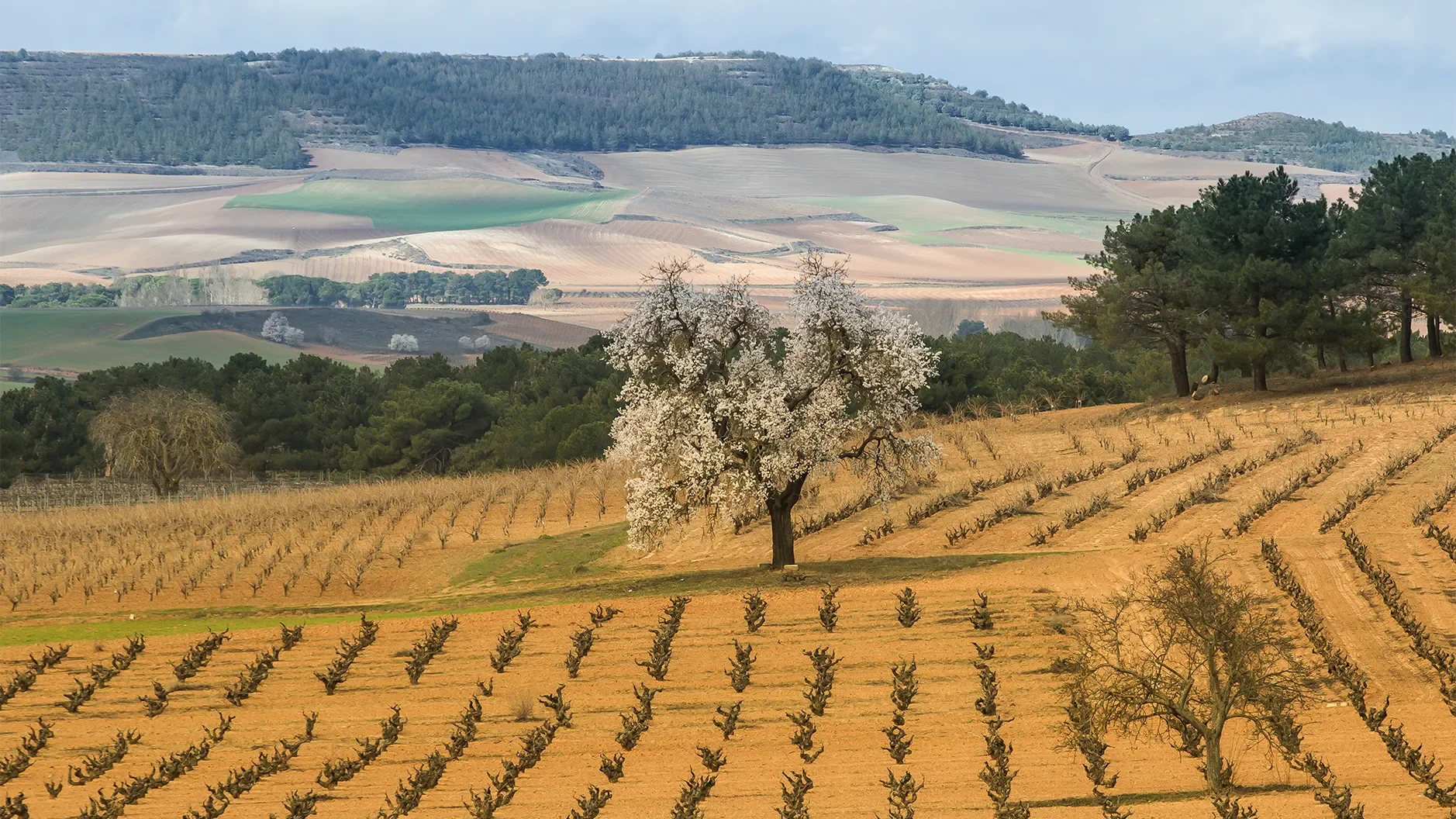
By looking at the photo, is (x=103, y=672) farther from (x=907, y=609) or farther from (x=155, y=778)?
(x=907, y=609)

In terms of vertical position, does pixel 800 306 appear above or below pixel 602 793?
above

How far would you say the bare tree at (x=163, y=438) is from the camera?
232 ft

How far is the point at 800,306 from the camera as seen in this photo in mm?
34562

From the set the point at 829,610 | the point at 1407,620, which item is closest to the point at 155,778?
the point at 829,610

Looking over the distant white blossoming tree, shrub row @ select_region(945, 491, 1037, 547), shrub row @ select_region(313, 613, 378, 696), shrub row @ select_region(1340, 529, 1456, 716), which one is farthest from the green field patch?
shrub row @ select_region(1340, 529, 1456, 716)

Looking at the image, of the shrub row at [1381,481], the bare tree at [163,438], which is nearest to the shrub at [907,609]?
the shrub row at [1381,481]

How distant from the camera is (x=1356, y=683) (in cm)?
2603

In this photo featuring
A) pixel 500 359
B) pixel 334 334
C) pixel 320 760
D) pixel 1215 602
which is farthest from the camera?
pixel 334 334

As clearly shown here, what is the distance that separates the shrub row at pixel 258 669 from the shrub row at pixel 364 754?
3.35 m

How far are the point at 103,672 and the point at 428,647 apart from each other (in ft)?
19.9

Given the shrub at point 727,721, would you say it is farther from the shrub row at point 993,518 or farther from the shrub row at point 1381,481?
the shrub row at point 1381,481

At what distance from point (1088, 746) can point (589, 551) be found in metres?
22.6

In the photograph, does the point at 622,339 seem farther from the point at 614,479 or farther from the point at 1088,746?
the point at 614,479

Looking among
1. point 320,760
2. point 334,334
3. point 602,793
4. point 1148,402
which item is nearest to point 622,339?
point 320,760
